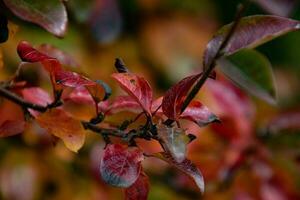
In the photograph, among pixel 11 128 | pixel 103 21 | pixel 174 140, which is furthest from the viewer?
pixel 103 21

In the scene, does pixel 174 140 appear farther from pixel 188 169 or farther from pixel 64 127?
pixel 64 127

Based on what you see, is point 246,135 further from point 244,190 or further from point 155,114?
point 155,114

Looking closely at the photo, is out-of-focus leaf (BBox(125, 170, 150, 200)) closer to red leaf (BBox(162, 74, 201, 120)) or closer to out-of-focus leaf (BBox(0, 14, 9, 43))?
red leaf (BBox(162, 74, 201, 120))

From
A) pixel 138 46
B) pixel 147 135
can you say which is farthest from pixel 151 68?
pixel 147 135

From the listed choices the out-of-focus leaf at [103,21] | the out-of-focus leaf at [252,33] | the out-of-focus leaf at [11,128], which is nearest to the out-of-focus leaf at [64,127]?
the out-of-focus leaf at [11,128]

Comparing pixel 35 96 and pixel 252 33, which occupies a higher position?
pixel 252 33

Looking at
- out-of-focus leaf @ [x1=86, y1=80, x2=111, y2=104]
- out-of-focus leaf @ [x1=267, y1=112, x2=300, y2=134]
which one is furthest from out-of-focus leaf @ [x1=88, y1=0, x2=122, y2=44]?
out-of-focus leaf @ [x1=86, y1=80, x2=111, y2=104]

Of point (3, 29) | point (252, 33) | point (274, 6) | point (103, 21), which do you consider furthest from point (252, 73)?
point (103, 21)
